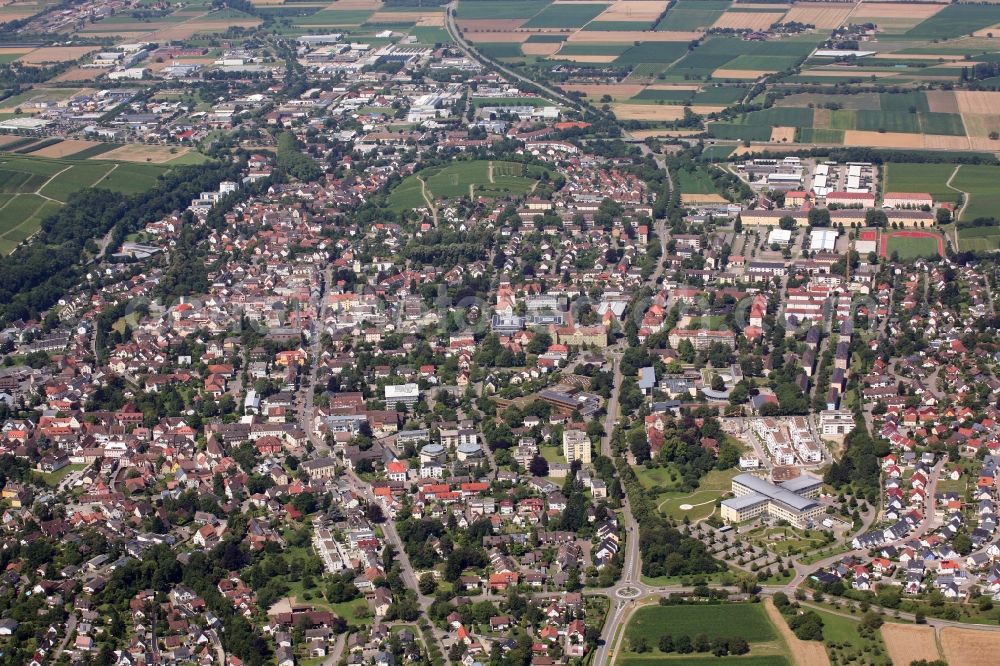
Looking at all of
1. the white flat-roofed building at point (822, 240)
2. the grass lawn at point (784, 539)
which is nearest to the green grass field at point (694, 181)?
the white flat-roofed building at point (822, 240)

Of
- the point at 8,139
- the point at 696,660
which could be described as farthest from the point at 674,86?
the point at 696,660

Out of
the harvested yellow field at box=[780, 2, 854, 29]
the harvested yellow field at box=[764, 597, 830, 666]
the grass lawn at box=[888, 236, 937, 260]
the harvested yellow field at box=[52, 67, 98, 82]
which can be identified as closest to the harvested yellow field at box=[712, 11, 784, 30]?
the harvested yellow field at box=[780, 2, 854, 29]

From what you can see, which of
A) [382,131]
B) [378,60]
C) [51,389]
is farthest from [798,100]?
[51,389]

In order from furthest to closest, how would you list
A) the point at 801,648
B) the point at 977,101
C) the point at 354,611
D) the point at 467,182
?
the point at 977,101 → the point at 467,182 → the point at 354,611 → the point at 801,648

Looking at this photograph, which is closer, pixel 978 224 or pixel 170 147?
pixel 978 224

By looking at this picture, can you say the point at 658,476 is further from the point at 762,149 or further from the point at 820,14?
the point at 820,14

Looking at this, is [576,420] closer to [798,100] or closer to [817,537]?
[817,537]
